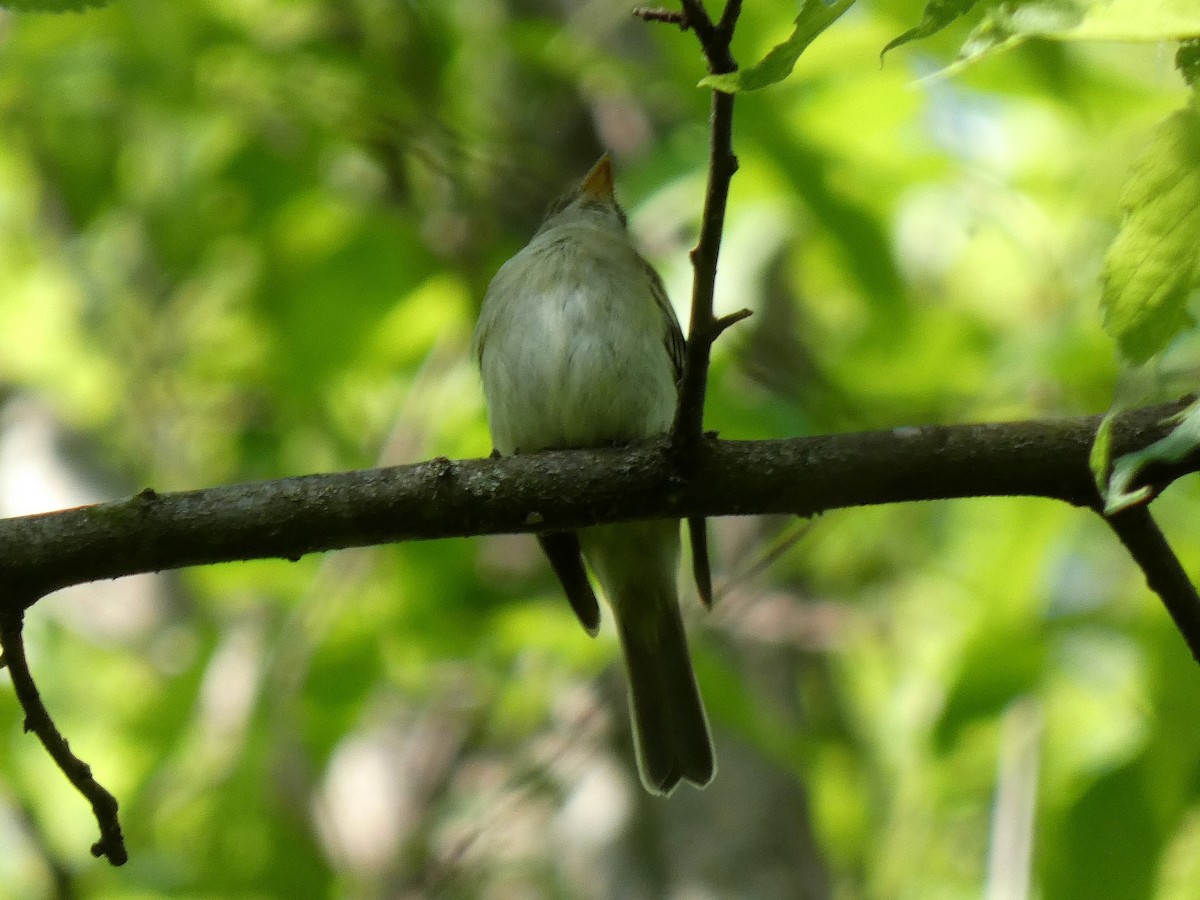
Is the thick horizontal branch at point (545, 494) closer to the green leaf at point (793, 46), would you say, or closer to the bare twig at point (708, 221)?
the bare twig at point (708, 221)

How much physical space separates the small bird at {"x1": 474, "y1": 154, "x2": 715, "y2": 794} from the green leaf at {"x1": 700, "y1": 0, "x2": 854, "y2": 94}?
230cm

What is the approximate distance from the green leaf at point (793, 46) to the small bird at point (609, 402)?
7.54ft

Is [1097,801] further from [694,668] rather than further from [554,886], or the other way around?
[554,886]

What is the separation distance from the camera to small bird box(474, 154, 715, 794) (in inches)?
153

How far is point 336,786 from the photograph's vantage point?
23.6 ft

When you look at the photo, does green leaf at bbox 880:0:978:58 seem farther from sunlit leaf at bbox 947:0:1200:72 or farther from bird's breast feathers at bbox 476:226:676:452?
bird's breast feathers at bbox 476:226:676:452

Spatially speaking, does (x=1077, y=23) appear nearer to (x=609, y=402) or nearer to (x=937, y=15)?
(x=937, y=15)

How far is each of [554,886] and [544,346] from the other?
3537mm

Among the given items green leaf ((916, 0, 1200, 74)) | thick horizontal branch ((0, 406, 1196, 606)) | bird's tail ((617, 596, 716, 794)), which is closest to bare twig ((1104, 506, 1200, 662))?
thick horizontal branch ((0, 406, 1196, 606))

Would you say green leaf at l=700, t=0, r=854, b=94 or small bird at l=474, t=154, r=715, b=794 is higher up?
green leaf at l=700, t=0, r=854, b=94

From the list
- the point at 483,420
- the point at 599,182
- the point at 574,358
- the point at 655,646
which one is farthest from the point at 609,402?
the point at 599,182

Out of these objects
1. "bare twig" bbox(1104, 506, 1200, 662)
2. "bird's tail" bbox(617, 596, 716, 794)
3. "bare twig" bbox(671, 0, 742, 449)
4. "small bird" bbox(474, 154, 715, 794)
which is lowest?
"bird's tail" bbox(617, 596, 716, 794)

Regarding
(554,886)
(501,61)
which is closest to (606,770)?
(554,886)

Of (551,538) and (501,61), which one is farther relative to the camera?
(501,61)
